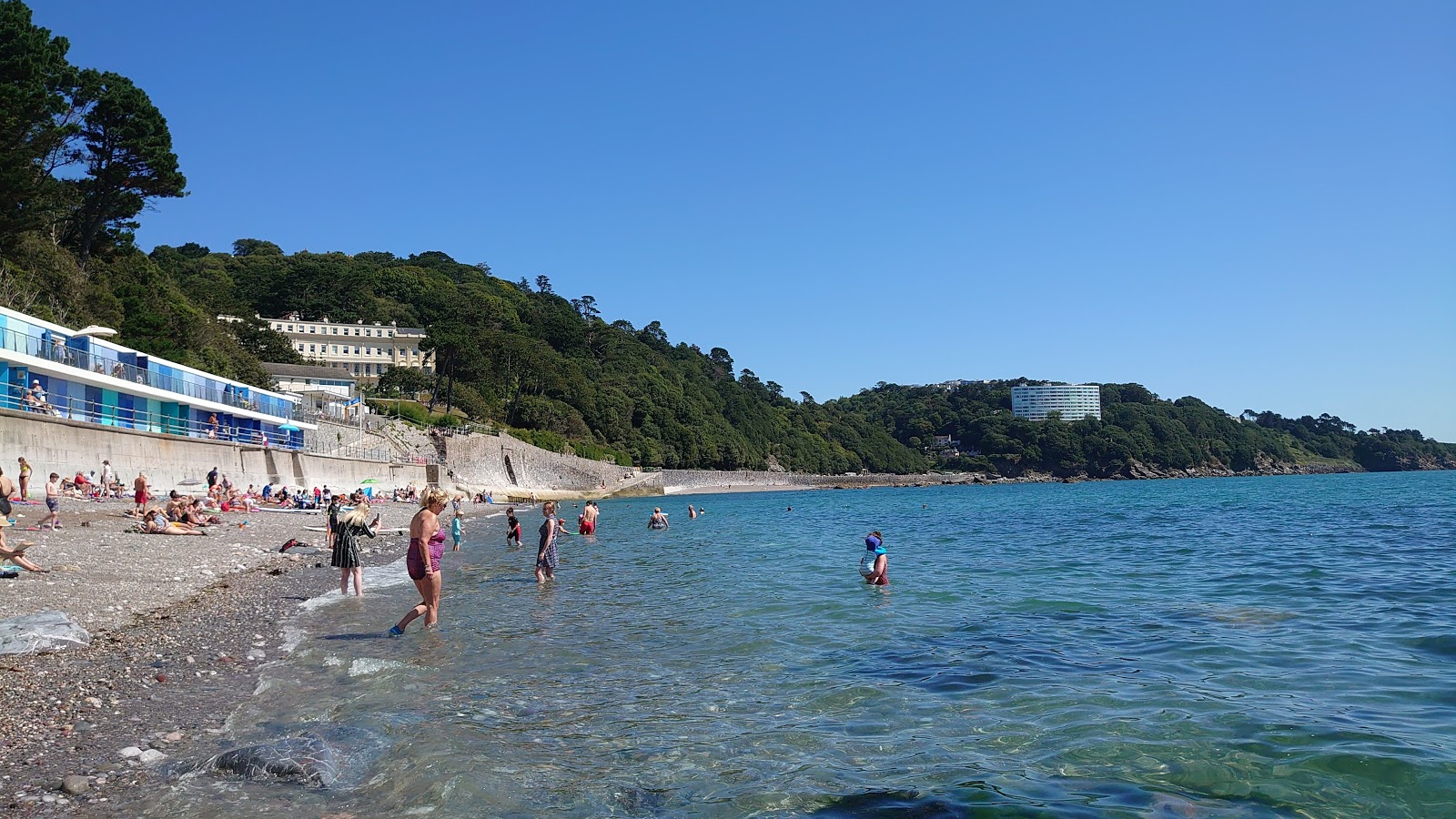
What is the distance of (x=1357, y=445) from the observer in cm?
18988

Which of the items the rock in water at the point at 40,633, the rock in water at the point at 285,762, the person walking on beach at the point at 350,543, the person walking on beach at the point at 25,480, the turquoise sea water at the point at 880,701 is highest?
the person walking on beach at the point at 25,480

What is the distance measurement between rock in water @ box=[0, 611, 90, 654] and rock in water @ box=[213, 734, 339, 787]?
352 centimetres

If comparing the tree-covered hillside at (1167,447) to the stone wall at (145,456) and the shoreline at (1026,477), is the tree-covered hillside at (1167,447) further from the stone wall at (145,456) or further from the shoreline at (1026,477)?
the stone wall at (145,456)

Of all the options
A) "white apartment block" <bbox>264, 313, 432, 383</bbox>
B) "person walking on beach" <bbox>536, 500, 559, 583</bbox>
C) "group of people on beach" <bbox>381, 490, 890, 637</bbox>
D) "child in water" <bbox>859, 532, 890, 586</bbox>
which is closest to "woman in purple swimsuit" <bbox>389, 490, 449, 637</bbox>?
"group of people on beach" <bbox>381, 490, 890, 637</bbox>

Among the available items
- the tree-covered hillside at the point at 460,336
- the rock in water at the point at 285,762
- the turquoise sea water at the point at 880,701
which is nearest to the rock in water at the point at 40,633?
the turquoise sea water at the point at 880,701

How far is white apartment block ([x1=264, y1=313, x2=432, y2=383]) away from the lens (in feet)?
339

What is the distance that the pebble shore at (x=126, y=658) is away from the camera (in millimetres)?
5348

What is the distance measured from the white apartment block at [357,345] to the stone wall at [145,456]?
62212 mm

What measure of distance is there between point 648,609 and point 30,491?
19.3m

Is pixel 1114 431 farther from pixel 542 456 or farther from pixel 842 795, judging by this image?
pixel 842 795

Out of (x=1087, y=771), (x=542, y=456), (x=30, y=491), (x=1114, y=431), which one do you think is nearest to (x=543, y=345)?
(x=542, y=456)

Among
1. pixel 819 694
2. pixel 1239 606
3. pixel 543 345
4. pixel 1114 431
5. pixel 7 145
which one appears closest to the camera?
pixel 819 694

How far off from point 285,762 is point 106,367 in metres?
33.7

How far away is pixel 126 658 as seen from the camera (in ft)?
27.1
